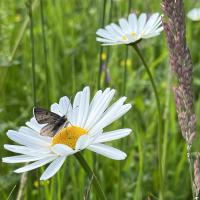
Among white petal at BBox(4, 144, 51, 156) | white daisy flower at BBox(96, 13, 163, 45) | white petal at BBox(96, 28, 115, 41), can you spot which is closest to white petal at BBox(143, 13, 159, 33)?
white daisy flower at BBox(96, 13, 163, 45)

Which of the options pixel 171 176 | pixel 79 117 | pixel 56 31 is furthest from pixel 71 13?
pixel 79 117

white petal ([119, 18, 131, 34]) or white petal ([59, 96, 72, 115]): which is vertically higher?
white petal ([119, 18, 131, 34])

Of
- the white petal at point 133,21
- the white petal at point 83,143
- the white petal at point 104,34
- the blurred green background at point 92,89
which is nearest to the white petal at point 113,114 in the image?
the white petal at point 83,143

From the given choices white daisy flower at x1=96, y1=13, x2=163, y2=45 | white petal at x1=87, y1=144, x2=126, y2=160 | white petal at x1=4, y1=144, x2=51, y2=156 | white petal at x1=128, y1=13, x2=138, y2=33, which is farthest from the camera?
white petal at x1=128, y1=13, x2=138, y2=33

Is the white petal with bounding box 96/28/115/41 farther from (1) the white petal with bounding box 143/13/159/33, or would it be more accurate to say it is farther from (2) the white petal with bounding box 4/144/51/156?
(2) the white petal with bounding box 4/144/51/156

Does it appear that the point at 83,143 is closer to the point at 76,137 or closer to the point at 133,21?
the point at 76,137

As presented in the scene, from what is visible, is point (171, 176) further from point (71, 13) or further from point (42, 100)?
point (71, 13)

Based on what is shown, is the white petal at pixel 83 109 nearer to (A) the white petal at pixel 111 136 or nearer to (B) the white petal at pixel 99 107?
(B) the white petal at pixel 99 107

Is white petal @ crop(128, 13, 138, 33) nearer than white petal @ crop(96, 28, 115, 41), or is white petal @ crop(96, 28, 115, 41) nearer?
white petal @ crop(96, 28, 115, 41)
